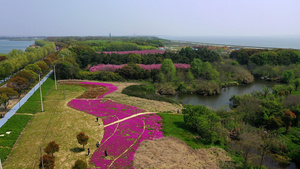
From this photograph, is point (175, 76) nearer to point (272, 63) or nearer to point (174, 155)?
point (174, 155)

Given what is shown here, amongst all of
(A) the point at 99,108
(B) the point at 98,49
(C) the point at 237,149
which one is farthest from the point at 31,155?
(B) the point at 98,49

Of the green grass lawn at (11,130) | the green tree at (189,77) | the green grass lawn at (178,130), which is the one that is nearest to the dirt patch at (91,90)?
the green grass lawn at (11,130)

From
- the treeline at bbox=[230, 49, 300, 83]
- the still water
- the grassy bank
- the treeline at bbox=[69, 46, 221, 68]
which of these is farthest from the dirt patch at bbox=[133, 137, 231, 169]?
the treeline at bbox=[230, 49, 300, 83]

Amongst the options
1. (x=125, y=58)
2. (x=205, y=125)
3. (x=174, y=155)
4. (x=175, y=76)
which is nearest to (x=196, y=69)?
(x=175, y=76)

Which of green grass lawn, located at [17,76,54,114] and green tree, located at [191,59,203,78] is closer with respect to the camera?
green grass lawn, located at [17,76,54,114]

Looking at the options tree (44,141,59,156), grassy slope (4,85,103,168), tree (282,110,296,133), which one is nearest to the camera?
tree (44,141,59,156)

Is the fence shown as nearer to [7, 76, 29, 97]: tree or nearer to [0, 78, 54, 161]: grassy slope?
[0, 78, 54, 161]: grassy slope

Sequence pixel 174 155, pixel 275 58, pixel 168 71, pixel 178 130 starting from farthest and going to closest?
pixel 275 58 < pixel 168 71 < pixel 178 130 < pixel 174 155
